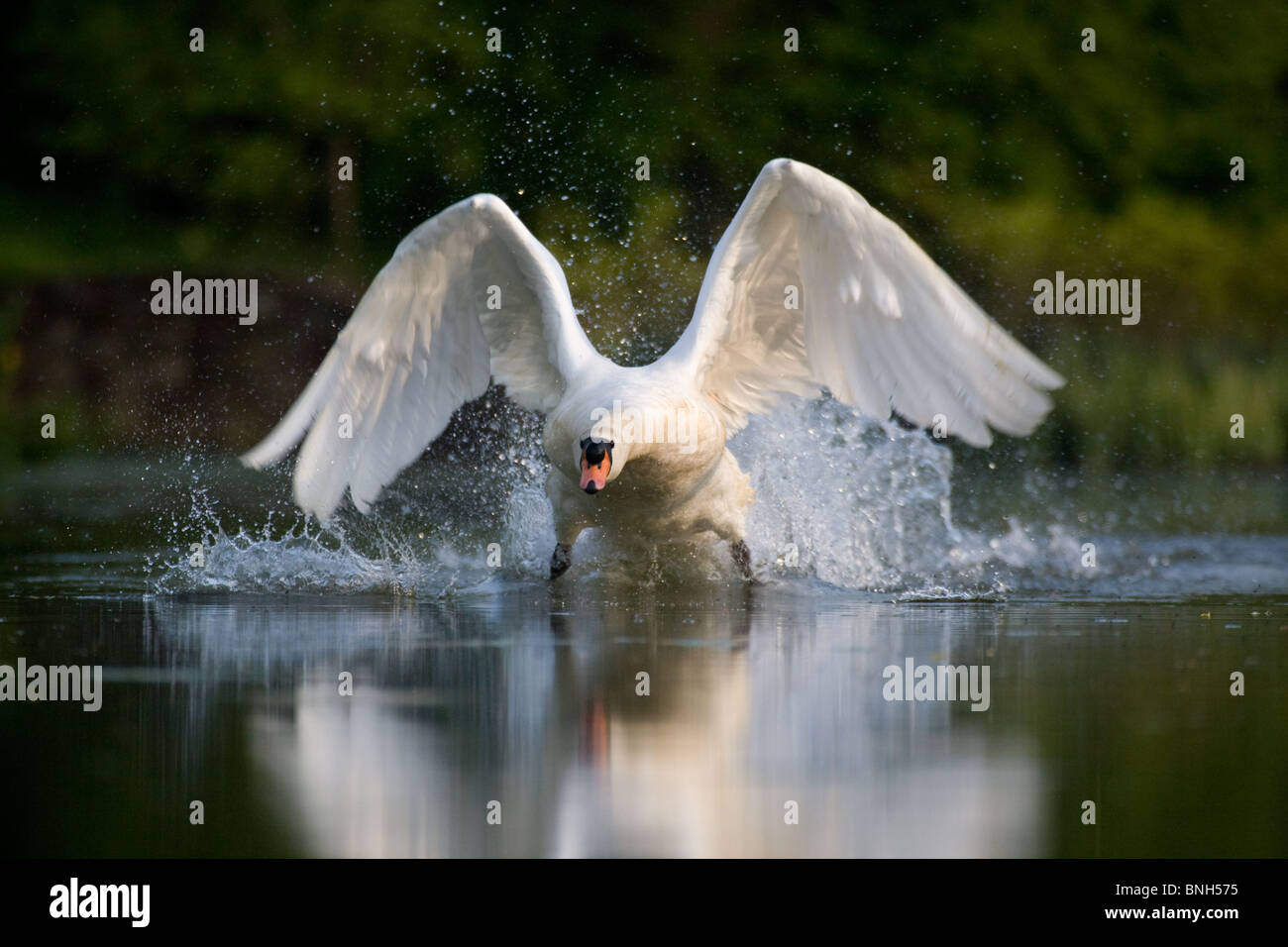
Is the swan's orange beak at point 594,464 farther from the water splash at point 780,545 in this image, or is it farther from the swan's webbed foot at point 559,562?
the swan's webbed foot at point 559,562

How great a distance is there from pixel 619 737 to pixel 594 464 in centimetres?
252

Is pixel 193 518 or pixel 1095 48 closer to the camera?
pixel 193 518

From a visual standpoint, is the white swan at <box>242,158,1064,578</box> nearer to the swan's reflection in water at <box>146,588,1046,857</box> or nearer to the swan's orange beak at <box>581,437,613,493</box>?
the swan's orange beak at <box>581,437,613,493</box>

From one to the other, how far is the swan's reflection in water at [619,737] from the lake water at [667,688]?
0.05 ft

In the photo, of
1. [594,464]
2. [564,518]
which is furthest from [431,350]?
[594,464]

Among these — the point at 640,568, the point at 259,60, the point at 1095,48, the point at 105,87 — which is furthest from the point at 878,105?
the point at 640,568

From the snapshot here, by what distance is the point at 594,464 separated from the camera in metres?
7.55

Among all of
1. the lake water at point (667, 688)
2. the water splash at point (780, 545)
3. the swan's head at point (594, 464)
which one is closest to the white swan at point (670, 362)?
the swan's head at point (594, 464)

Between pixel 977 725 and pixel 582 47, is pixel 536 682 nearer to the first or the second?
pixel 977 725

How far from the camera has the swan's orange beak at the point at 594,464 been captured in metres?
7.50

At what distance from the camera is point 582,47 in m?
21.8

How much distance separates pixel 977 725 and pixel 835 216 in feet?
10.8

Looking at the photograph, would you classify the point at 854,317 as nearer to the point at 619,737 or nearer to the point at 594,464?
the point at 594,464

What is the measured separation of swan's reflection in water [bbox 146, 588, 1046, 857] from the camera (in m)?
4.34
